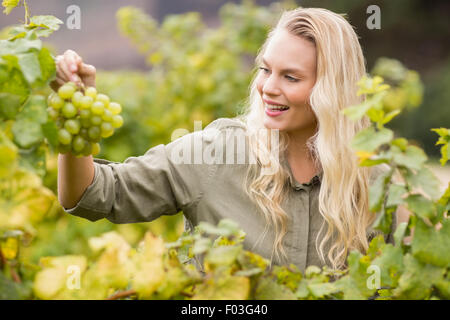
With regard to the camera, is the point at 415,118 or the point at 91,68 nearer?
the point at 91,68

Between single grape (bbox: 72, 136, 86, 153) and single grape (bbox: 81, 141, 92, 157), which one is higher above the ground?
single grape (bbox: 72, 136, 86, 153)

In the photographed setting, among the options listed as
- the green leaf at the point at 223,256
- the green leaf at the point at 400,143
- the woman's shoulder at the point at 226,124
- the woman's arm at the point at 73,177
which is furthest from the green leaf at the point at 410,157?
the woman's shoulder at the point at 226,124

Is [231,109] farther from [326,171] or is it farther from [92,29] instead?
[92,29]

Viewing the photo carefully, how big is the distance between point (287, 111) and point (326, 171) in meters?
0.21

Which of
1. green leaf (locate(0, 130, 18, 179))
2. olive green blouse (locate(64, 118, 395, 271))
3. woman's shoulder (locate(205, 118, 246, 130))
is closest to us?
green leaf (locate(0, 130, 18, 179))

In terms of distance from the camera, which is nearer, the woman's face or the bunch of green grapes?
the bunch of green grapes

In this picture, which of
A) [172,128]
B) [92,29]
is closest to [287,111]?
[172,128]

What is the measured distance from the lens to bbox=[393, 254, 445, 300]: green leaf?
850mm

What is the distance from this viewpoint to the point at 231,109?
3822 millimetres

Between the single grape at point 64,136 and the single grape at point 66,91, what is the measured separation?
6cm

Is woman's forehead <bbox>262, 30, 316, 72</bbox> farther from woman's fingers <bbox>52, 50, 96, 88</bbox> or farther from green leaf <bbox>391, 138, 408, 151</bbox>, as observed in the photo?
green leaf <bbox>391, 138, 408, 151</bbox>

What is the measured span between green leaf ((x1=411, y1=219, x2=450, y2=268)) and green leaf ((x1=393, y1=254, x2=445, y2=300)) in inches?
0.5
